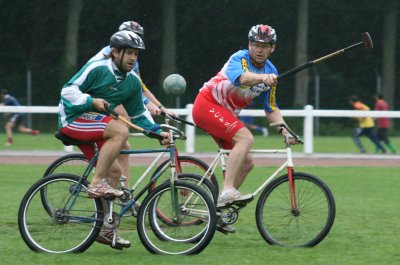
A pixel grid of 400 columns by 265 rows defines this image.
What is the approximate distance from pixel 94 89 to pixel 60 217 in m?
1.01

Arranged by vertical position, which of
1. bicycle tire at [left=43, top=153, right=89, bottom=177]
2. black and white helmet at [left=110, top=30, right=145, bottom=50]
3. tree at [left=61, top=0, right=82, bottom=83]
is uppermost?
tree at [left=61, top=0, right=82, bottom=83]

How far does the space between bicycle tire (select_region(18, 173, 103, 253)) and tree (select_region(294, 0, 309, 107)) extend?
1119 inches

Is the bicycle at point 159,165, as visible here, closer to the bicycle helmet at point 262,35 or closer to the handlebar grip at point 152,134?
the handlebar grip at point 152,134

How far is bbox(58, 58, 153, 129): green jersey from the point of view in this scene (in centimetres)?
740

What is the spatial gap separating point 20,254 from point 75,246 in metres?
0.41

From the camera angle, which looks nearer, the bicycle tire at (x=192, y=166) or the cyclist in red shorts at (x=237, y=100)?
the cyclist in red shorts at (x=237, y=100)

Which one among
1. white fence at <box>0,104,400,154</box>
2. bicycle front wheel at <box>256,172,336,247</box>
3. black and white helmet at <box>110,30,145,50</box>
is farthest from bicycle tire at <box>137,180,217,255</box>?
white fence at <box>0,104,400,154</box>

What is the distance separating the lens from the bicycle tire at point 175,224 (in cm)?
740

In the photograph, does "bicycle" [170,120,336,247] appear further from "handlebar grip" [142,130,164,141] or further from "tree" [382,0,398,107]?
"tree" [382,0,398,107]

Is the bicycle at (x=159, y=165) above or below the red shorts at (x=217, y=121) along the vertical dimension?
below

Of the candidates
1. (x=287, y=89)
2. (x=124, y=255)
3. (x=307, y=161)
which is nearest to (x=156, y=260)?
(x=124, y=255)

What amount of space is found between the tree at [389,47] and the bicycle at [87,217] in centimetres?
3238

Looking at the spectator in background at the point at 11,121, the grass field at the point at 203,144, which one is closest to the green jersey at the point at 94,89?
the grass field at the point at 203,144

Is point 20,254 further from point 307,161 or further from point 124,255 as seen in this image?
point 307,161
